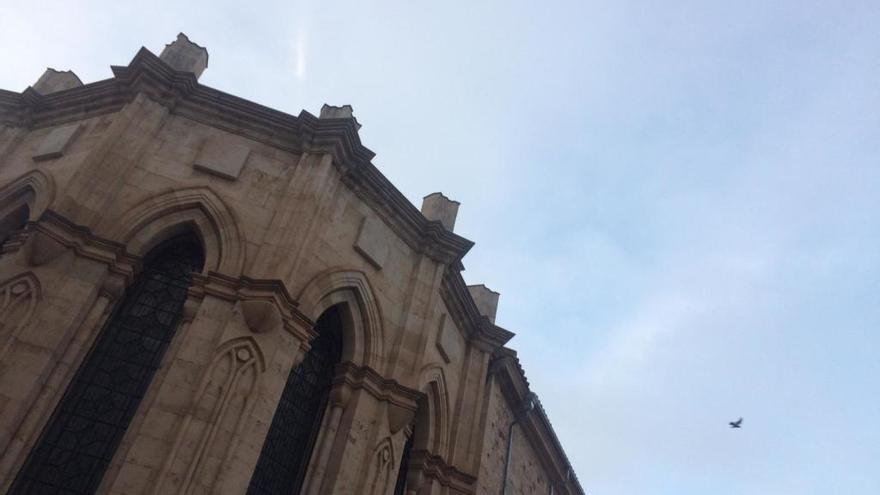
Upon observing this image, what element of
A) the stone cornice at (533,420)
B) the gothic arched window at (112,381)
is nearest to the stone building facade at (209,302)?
the gothic arched window at (112,381)

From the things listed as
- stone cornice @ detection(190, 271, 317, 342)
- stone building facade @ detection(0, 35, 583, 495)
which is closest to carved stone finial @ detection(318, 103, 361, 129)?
stone building facade @ detection(0, 35, 583, 495)

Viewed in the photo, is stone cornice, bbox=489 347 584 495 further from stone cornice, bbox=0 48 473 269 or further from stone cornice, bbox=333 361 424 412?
stone cornice, bbox=0 48 473 269

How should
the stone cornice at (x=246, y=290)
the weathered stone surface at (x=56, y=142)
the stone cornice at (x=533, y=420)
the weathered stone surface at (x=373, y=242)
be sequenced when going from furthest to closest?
the stone cornice at (x=533, y=420)
the weathered stone surface at (x=373, y=242)
the weathered stone surface at (x=56, y=142)
the stone cornice at (x=246, y=290)

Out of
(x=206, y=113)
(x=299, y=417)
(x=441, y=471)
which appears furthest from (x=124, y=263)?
(x=441, y=471)

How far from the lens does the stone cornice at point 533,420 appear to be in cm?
1335

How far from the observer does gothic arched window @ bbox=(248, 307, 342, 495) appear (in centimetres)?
826

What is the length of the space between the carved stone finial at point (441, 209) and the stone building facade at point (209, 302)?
85 millimetres

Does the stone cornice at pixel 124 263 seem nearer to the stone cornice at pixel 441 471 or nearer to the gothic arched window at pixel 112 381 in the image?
the gothic arched window at pixel 112 381

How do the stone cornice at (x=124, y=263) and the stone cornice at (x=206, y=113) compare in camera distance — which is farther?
the stone cornice at (x=206, y=113)

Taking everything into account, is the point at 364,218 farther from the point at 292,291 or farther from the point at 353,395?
the point at 353,395

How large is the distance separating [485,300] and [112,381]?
26.1ft

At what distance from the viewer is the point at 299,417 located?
29.0ft

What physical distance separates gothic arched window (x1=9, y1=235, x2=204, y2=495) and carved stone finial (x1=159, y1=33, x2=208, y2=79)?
301 centimetres

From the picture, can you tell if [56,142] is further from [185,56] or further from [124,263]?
[124,263]
